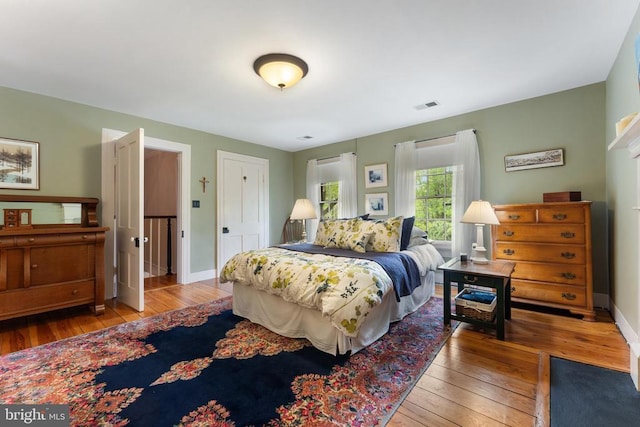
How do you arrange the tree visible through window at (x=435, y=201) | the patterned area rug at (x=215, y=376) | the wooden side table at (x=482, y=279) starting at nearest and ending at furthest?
1. the patterned area rug at (x=215, y=376)
2. the wooden side table at (x=482, y=279)
3. the tree visible through window at (x=435, y=201)

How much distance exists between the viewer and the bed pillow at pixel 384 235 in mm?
2963

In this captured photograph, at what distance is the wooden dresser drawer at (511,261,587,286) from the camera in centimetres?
270

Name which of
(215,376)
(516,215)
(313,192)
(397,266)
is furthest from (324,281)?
(313,192)

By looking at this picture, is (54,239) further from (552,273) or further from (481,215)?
(552,273)

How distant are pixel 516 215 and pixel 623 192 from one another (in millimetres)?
826

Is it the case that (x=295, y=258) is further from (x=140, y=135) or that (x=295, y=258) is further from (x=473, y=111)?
(x=473, y=111)

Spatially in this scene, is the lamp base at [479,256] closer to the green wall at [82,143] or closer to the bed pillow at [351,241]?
the bed pillow at [351,241]

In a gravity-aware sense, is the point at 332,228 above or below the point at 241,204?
below

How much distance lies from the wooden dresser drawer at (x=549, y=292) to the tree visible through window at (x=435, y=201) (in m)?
1.15

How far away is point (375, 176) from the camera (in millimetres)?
4676

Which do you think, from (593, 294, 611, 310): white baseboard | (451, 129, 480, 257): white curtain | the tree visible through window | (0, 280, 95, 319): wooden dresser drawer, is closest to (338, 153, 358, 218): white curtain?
the tree visible through window

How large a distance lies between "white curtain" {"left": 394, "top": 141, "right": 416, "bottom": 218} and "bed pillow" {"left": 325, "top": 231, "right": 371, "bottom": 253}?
1425 millimetres

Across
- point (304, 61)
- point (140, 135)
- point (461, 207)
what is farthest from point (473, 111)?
point (140, 135)

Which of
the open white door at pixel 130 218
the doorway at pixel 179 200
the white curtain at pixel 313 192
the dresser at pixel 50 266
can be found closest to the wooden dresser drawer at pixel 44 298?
the dresser at pixel 50 266
